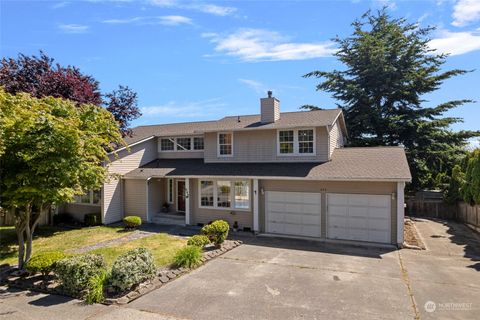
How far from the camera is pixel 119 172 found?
1878 cm

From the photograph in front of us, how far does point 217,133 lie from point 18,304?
12.7 meters

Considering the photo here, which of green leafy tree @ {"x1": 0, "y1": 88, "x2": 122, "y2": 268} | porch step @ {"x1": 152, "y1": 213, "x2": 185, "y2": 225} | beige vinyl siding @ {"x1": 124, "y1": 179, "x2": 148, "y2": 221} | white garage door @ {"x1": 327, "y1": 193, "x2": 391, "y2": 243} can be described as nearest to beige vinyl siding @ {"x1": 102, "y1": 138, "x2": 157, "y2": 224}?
beige vinyl siding @ {"x1": 124, "y1": 179, "x2": 148, "y2": 221}

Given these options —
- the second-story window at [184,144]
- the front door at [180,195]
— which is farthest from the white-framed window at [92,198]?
the second-story window at [184,144]

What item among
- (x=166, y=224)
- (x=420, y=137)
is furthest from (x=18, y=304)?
(x=420, y=137)

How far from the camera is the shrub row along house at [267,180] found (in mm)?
13414

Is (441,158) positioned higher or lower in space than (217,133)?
lower

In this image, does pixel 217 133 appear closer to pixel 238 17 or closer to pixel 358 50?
pixel 238 17

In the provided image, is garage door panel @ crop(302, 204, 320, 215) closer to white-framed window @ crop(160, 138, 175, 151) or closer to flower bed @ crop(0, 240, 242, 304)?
flower bed @ crop(0, 240, 242, 304)

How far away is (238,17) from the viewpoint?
11875mm

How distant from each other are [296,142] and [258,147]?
225 centimetres

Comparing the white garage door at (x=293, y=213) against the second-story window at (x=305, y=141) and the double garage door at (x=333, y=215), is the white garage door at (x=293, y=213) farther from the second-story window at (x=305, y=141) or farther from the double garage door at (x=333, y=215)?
the second-story window at (x=305, y=141)

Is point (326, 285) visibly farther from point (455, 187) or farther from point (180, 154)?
point (455, 187)

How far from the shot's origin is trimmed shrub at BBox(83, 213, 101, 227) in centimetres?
1758

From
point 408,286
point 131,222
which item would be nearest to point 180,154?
point 131,222
